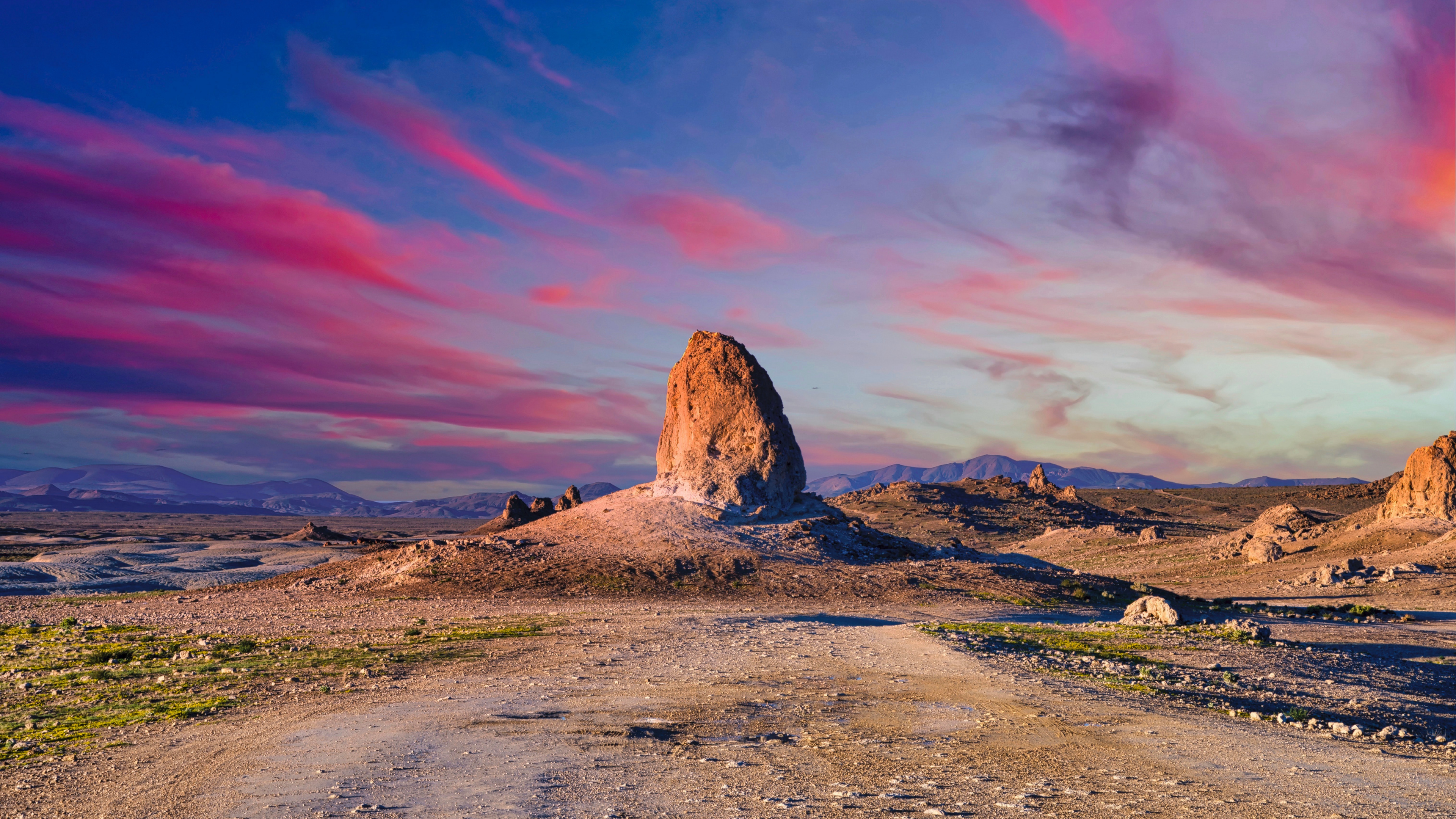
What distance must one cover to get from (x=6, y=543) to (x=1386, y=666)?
101469 millimetres

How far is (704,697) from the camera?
12461 mm

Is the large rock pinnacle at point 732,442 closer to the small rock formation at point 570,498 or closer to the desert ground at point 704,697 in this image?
the desert ground at point 704,697

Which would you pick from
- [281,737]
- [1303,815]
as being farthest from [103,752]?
[1303,815]

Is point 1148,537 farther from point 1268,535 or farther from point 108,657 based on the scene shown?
point 108,657

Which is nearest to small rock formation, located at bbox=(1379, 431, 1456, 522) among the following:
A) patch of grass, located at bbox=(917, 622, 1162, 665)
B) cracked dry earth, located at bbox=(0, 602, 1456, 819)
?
patch of grass, located at bbox=(917, 622, 1162, 665)

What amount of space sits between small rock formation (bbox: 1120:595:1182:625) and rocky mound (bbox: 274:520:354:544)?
237 ft

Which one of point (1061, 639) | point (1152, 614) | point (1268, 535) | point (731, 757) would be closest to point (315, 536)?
point (1152, 614)

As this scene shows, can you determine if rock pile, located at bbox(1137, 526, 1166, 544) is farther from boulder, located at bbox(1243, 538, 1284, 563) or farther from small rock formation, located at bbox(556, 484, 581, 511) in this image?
small rock formation, located at bbox(556, 484, 581, 511)

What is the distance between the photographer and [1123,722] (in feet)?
37.2

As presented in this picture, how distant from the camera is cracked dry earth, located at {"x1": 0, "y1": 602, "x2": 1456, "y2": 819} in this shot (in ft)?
25.7

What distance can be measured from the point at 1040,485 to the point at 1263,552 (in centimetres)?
6363

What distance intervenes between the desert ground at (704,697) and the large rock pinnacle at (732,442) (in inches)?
157

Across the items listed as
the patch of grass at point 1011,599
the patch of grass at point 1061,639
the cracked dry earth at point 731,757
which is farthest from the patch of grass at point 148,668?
the patch of grass at point 1011,599

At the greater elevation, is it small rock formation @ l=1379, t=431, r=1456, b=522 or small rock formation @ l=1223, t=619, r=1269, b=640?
small rock formation @ l=1379, t=431, r=1456, b=522
